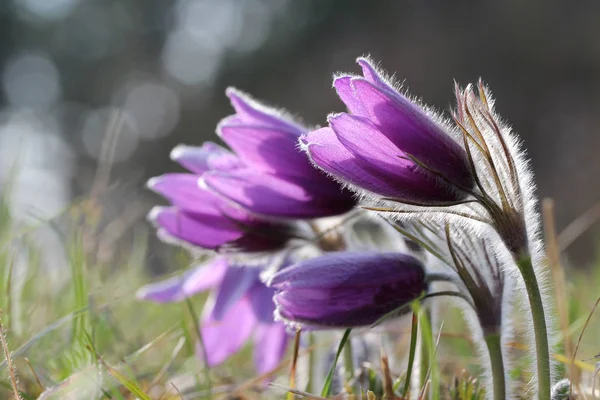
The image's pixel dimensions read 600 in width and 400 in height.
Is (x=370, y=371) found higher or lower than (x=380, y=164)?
lower

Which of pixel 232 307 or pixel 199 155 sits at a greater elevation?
pixel 199 155

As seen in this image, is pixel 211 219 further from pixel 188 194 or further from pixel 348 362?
pixel 348 362

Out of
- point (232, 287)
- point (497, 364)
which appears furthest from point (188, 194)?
point (497, 364)

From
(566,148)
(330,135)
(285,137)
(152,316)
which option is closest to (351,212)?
(285,137)

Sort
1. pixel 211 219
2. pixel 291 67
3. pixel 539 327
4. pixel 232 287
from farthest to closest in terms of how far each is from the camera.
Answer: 1. pixel 291 67
2. pixel 232 287
3. pixel 211 219
4. pixel 539 327

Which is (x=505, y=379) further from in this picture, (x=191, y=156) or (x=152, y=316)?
(x=152, y=316)

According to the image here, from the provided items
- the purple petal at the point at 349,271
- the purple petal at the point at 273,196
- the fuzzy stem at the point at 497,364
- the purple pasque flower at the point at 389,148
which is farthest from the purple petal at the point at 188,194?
the fuzzy stem at the point at 497,364
